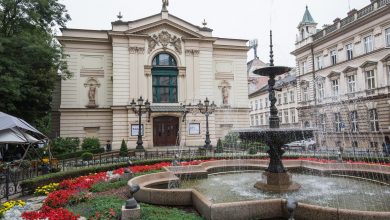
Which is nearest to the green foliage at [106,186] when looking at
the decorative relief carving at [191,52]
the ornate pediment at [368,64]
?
the decorative relief carving at [191,52]

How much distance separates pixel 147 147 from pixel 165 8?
1544 cm

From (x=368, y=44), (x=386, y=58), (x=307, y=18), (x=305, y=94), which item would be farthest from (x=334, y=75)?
(x=307, y=18)

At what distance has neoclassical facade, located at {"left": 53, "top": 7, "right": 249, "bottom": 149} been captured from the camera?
95.5ft

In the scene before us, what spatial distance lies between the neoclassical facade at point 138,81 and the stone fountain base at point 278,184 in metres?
19.8

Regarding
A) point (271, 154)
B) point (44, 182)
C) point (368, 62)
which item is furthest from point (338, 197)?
point (368, 62)

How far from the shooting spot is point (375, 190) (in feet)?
29.4

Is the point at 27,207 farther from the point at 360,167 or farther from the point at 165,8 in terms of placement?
the point at 165,8

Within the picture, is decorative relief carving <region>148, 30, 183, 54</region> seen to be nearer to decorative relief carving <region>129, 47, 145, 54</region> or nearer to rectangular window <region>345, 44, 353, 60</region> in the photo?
decorative relief carving <region>129, 47, 145, 54</region>

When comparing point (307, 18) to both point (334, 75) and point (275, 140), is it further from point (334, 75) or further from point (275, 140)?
point (275, 140)

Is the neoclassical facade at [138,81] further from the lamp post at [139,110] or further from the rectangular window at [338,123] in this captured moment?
the rectangular window at [338,123]

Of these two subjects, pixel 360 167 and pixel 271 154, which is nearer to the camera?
pixel 271 154

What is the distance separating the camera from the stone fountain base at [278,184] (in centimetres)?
919

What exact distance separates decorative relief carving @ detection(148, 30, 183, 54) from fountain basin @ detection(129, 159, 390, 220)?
65.0 ft

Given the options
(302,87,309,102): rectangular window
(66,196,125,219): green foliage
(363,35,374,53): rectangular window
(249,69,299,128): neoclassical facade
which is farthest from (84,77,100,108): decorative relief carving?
(363,35,374,53): rectangular window
